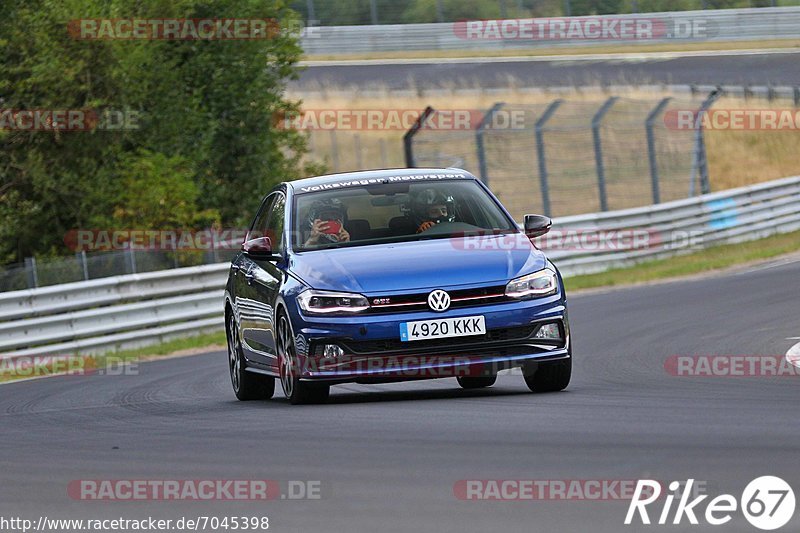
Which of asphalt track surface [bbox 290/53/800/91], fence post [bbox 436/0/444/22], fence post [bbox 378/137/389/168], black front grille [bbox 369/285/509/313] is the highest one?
fence post [bbox 436/0/444/22]

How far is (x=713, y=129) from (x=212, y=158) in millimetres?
19004

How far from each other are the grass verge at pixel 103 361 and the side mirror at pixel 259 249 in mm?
5627

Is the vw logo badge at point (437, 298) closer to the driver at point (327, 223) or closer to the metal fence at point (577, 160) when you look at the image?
the driver at point (327, 223)

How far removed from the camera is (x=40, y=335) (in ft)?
61.8

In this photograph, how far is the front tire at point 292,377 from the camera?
1002 centimetres

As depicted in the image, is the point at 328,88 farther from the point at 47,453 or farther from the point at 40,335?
the point at 47,453

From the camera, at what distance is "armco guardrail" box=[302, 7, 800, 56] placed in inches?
1891

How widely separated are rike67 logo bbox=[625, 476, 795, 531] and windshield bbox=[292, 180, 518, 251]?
4.80m

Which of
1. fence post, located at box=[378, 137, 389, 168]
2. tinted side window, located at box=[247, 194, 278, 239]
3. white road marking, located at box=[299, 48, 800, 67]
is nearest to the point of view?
tinted side window, located at box=[247, 194, 278, 239]

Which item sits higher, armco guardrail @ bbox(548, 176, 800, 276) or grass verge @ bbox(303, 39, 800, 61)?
grass verge @ bbox(303, 39, 800, 61)

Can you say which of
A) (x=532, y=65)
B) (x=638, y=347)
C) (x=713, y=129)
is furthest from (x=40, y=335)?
(x=532, y=65)

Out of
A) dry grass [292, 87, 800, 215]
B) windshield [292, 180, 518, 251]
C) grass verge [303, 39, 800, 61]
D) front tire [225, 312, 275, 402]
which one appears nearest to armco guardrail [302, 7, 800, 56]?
grass verge [303, 39, 800, 61]

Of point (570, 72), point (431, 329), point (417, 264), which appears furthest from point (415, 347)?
point (570, 72)

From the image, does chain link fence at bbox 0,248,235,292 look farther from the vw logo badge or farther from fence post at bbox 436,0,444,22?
fence post at bbox 436,0,444,22
